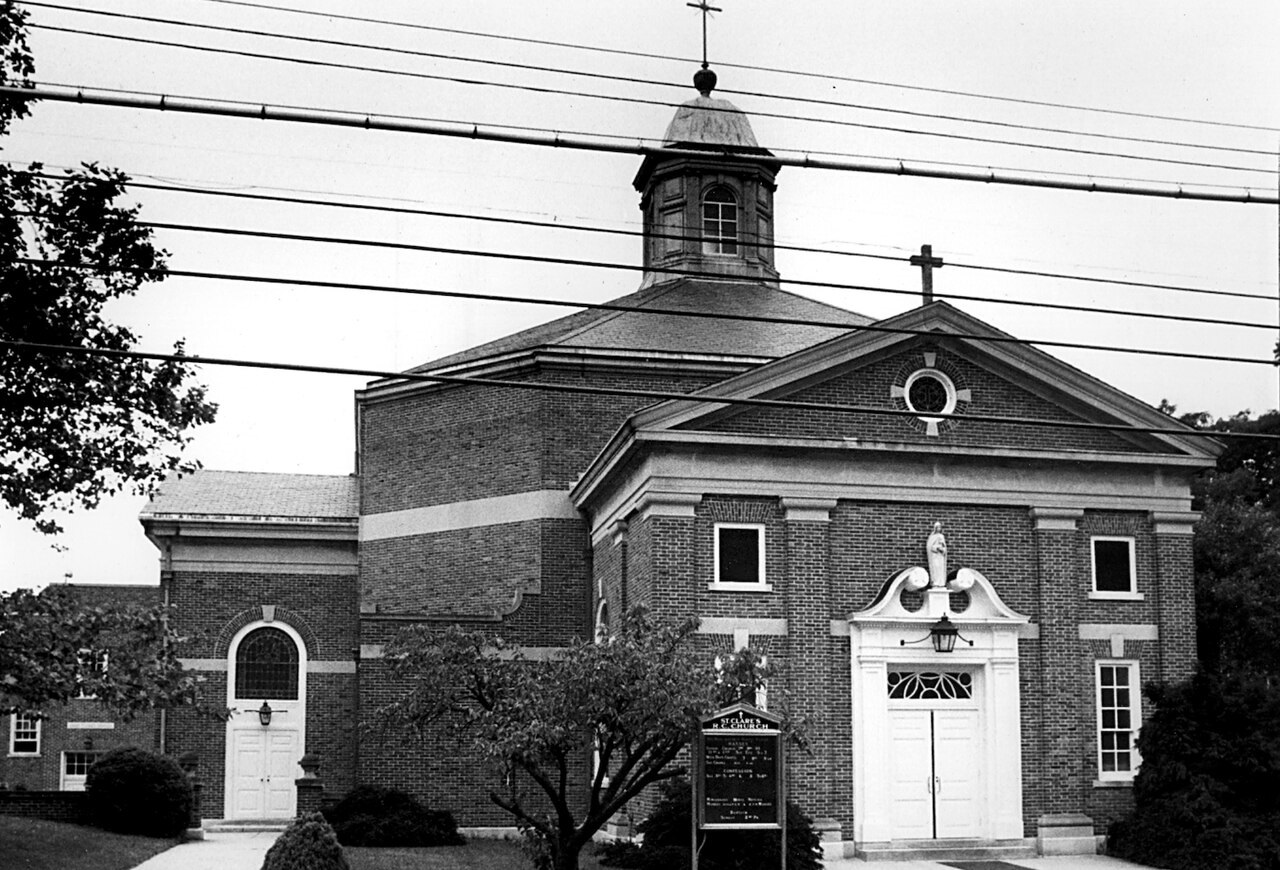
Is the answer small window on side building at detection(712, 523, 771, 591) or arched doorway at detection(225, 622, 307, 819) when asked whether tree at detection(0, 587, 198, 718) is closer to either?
small window on side building at detection(712, 523, 771, 591)

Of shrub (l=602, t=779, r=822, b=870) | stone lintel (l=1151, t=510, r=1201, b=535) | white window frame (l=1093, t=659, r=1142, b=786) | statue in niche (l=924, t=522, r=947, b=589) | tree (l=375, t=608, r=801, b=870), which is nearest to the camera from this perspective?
tree (l=375, t=608, r=801, b=870)

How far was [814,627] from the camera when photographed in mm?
26078

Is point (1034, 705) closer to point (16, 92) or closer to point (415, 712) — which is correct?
point (415, 712)

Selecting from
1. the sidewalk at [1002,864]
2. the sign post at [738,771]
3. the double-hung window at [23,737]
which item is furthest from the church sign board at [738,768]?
the double-hung window at [23,737]

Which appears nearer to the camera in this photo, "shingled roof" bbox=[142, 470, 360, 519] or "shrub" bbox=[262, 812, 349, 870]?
"shrub" bbox=[262, 812, 349, 870]

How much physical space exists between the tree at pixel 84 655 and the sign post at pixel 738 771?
690cm

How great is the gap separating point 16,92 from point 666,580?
14146mm

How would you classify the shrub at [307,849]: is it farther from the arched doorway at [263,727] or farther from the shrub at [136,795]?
the arched doorway at [263,727]

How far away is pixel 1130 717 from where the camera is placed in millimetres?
27250

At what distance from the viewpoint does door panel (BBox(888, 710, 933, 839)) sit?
26.1 meters

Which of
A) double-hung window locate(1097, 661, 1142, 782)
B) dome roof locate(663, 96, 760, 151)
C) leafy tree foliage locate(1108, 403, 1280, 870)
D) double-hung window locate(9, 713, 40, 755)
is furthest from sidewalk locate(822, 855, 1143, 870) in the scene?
double-hung window locate(9, 713, 40, 755)

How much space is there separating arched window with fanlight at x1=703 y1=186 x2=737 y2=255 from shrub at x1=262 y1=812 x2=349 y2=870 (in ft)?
75.0

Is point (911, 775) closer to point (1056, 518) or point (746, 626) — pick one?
point (746, 626)

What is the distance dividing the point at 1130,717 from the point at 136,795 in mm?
17436
